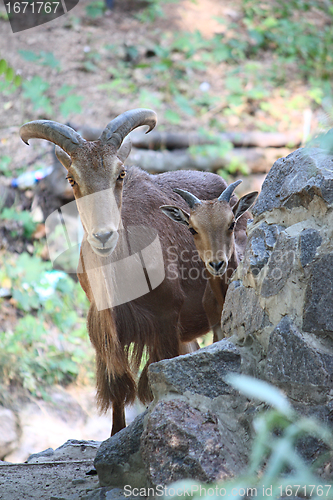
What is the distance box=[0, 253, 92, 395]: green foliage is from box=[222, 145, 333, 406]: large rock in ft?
15.2

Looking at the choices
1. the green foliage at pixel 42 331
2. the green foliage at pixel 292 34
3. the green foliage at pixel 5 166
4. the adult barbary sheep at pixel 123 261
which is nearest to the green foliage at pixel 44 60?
the green foliage at pixel 5 166

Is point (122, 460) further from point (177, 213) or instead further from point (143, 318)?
point (177, 213)

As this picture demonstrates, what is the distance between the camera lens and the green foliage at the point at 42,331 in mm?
7305

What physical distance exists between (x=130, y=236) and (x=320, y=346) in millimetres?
2311

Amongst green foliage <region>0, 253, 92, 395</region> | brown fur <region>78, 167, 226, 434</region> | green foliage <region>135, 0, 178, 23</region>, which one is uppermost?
green foliage <region>135, 0, 178, 23</region>

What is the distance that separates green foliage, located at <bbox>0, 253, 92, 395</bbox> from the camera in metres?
7.30

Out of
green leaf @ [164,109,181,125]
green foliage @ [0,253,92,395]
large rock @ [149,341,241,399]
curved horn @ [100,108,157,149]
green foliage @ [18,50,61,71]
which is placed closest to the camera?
large rock @ [149,341,241,399]

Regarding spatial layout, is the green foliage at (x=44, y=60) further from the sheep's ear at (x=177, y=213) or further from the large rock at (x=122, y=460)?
the large rock at (x=122, y=460)

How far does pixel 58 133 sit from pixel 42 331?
4.26 meters

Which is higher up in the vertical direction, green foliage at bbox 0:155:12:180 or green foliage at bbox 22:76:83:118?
green foliage at bbox 22:76:83:118

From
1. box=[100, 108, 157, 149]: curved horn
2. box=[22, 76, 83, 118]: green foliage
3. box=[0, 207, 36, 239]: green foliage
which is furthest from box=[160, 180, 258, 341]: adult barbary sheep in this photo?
box=[22, 76, 83, 118]: green foliage

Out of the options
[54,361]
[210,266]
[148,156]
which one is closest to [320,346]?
[210,266]

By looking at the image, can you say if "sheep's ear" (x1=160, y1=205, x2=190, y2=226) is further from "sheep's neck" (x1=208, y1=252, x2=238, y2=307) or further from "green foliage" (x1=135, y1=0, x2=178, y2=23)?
"green foliage" (x1=135, y1=0, x2=178, y2=23)

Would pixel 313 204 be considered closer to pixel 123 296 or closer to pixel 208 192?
pixel 123 296
